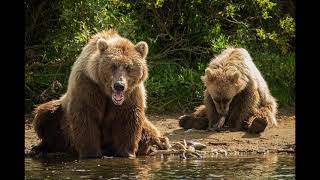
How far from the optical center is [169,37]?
12781 millimetres

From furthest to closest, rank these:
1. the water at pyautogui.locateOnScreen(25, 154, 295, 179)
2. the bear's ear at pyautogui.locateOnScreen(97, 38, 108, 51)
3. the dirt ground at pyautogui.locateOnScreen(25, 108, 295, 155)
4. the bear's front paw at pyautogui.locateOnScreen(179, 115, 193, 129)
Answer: the bear's front paw at pyautogui.locateOnScreen(179, 115, 193, 129)
the dirt ground at pyautogui.locateOnScreen(25, 108, 295, 155)
the bear's ear at pyautogui.locateOnScreen(97, 38, 108, 51)
the water at pyautogui.locateOnScreen(25, 154, 295, 179)

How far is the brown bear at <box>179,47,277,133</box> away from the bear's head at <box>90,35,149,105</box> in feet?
6.69

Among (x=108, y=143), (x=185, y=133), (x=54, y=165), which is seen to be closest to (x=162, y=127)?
(x=185, y=133)

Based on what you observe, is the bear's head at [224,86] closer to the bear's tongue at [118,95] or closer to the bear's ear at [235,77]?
the bear's ear at [235,77]

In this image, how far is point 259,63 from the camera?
1248 cm

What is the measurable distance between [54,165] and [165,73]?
5216 mm

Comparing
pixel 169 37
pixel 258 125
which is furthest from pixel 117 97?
pixel 169 37

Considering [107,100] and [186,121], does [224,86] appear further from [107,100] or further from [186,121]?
[107,100]

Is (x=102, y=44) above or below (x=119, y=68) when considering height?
above

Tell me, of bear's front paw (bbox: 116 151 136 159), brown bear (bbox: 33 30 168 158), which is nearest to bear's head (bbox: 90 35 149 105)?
brown bear (bbox: 33 30 168 158)

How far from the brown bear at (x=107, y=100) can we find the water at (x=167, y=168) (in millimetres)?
250

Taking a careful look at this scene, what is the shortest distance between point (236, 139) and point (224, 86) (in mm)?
891

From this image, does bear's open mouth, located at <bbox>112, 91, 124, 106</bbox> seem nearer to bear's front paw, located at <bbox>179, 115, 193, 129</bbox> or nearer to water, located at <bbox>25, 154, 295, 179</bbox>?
water, located at <bbox>25, 154, 295, 179</bbox>

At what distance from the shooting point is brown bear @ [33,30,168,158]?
722 centimetres
